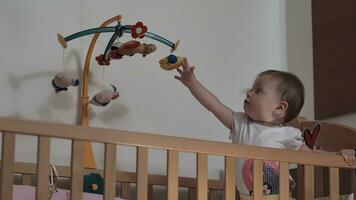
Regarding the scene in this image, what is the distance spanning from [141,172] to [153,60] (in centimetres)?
88

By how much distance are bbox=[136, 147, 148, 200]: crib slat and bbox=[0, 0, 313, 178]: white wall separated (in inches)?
25.8

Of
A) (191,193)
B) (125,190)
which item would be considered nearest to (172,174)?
(125,190)

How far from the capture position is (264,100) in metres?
1.67

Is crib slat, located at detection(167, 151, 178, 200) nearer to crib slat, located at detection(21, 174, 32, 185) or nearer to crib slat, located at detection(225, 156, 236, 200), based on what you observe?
crib slat, located at detection(225, 156, 236, 200)

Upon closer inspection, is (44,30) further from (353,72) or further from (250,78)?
(353,72)

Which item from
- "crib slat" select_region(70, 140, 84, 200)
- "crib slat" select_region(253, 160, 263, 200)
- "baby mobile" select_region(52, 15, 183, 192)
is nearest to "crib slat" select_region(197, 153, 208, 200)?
"crib slat" select_region(253, 160, 263, 200)

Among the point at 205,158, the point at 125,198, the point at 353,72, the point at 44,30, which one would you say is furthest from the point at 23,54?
the point at 353,72

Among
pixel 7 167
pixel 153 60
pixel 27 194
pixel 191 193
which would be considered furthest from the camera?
pixel 153 60

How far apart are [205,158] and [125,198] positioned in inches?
22.0

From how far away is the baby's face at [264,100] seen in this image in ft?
5.48

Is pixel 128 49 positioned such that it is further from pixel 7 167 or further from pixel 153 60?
pixel 7 167

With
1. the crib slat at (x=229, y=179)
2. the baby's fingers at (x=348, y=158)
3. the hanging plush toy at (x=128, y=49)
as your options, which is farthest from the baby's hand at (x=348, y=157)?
the hanging plush toy at (x=128, y=49)

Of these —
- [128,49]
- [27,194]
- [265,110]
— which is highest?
[128,49]

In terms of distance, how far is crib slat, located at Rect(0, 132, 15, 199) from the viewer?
1.13m
